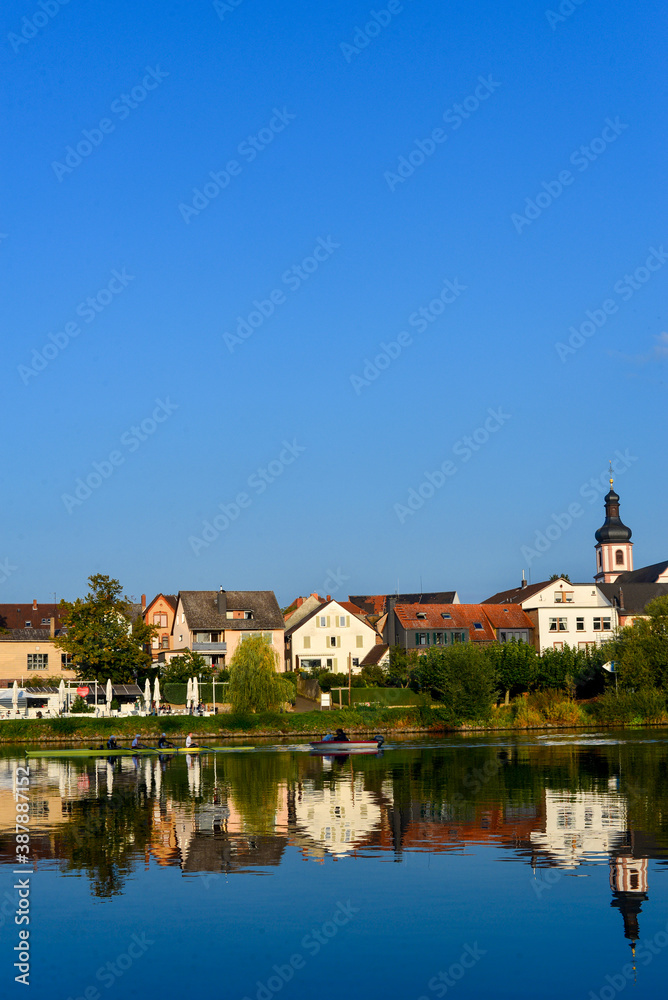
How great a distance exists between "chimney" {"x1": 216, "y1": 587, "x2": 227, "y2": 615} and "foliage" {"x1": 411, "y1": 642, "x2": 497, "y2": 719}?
30.1 m

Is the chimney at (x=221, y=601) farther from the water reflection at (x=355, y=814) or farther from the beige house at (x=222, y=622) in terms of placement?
the water reflection at (x=355, y=814)

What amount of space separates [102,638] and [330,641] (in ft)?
97.1

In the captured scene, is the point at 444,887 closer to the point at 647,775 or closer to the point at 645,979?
the point at 645,979

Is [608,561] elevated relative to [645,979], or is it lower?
elevated

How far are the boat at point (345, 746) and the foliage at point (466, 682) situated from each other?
716 inches

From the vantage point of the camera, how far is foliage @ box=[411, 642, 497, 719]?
86750mm

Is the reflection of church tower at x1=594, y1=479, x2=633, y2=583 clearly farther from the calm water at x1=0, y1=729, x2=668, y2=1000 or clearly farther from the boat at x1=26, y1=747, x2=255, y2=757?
the calm water at x1=0, y1=729, x2=668, y2=1000

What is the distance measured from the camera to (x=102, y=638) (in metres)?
91.2

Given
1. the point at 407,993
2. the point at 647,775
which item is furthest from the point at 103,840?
the point at 647,775

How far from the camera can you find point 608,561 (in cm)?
17875

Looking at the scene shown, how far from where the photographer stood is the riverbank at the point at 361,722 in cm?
8219

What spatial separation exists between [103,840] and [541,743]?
41730mm

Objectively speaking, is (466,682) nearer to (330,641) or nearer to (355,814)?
(330,641)

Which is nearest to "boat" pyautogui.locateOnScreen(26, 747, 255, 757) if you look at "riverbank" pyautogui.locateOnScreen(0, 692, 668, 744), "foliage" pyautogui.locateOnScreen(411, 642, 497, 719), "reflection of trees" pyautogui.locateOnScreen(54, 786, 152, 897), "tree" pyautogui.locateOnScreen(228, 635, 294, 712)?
"riverbank" pyautogui.locateOnScreen(0, 692, 668, 744)
